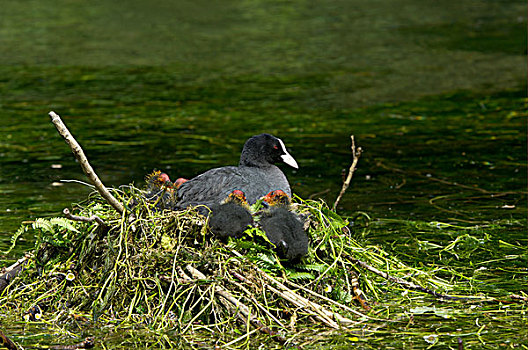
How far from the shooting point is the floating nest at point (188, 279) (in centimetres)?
559

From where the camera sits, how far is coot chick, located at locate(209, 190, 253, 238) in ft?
19.3

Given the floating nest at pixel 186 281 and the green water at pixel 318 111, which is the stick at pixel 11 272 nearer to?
the floating nest at pixel 186 281

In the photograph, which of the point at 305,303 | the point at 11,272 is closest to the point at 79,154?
the point at 11,272

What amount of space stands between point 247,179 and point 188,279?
131 centimetres

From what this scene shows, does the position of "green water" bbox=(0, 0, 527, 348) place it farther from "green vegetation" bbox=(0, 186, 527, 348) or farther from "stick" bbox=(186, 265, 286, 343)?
"stick" bbox=(186, 265, 286, 343)

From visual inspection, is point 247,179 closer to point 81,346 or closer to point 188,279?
point 188,279

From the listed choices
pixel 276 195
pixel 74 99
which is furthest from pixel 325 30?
pixel 276 195

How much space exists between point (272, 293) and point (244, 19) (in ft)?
63.1

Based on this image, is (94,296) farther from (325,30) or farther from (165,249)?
(325,30)

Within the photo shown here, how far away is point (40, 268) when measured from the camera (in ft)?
20.5

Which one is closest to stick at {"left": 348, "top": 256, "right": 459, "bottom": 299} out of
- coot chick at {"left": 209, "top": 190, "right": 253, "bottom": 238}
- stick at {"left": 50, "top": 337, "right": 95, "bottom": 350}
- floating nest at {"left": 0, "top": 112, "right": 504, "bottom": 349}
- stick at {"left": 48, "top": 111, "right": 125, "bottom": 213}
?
floating nest at {"left": 0, "top": 112, "right": 504, "bottom": 349}

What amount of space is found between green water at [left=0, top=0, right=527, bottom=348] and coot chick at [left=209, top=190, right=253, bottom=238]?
106 cm

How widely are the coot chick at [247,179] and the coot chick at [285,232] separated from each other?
503mm

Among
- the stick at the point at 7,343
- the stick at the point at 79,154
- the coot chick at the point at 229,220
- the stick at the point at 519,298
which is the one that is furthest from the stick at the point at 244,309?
the stick at the point at 519,298
